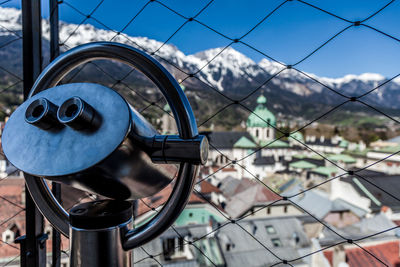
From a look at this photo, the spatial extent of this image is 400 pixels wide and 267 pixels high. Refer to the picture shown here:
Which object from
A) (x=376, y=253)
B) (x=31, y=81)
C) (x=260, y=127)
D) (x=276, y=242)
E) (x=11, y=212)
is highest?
(x=260, y=127)

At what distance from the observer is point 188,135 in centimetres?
22

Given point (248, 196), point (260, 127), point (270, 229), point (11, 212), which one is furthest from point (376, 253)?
point (260, 127)

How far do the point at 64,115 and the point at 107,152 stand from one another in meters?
0.05

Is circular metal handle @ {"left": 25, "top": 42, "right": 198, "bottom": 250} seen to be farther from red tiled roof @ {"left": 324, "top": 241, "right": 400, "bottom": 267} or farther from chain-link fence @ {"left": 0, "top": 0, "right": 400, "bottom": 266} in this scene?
red tiled roof @ {"left": 324, "top": 241, "right": 400, "bottom": 267}

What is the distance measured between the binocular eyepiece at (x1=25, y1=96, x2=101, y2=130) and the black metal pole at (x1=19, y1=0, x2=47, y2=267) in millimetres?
289

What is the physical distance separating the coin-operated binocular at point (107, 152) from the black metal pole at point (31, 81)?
0.27 meters

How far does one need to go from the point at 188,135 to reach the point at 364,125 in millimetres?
23666

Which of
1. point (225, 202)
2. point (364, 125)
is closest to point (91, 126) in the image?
point (225, 202)

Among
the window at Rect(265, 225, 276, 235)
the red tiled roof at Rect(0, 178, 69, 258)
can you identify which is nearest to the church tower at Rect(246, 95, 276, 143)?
the window at Rect(265, 225, 276, 235)

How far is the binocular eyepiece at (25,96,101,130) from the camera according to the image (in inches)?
7.9

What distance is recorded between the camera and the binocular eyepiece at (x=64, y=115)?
0.66ft

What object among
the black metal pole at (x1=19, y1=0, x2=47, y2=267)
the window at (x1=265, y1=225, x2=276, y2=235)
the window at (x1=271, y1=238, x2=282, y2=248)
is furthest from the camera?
the window at (x1=265, y1=225, x2=276, y2=235)

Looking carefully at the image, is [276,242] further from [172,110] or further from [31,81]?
[172,110]

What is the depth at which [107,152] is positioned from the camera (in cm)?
19
